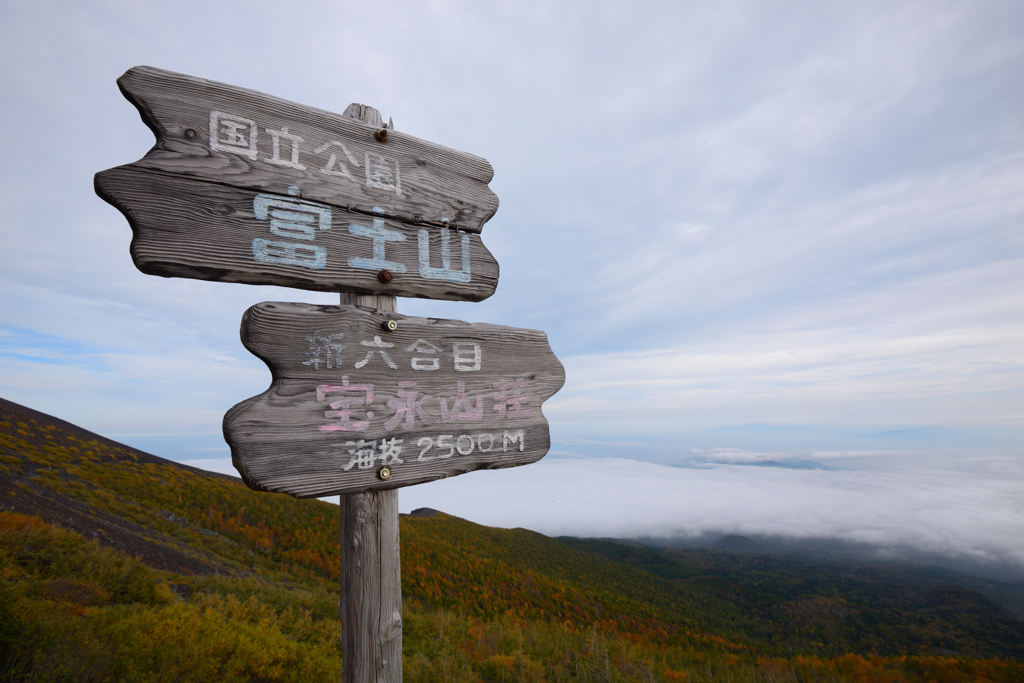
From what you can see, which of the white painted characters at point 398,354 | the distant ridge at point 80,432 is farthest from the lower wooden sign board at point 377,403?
the distant ridge at point 80,432

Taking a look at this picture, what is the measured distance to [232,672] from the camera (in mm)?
5375

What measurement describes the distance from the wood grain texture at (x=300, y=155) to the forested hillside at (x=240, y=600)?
17.6ft

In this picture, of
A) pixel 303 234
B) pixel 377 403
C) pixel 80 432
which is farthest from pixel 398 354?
pixel 80 432

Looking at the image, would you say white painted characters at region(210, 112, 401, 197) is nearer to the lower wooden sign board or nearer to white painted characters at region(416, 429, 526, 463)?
the lower wooden sign board

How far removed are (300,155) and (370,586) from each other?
2.98m

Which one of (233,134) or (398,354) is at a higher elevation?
(233,134)

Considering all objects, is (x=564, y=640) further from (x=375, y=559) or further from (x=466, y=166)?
(x=466, y=166)

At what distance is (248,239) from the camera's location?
2574mm

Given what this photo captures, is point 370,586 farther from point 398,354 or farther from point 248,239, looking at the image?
point 248,239

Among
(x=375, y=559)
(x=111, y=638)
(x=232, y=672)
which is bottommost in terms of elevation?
(x=232, y=672)

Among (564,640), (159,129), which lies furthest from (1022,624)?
(159,129)

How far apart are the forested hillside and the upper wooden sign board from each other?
4995 mm

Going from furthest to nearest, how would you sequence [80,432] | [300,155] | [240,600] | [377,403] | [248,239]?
[80,432] < [240,600] < [300,155] < [377,403] < [248,239]

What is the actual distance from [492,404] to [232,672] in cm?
551
